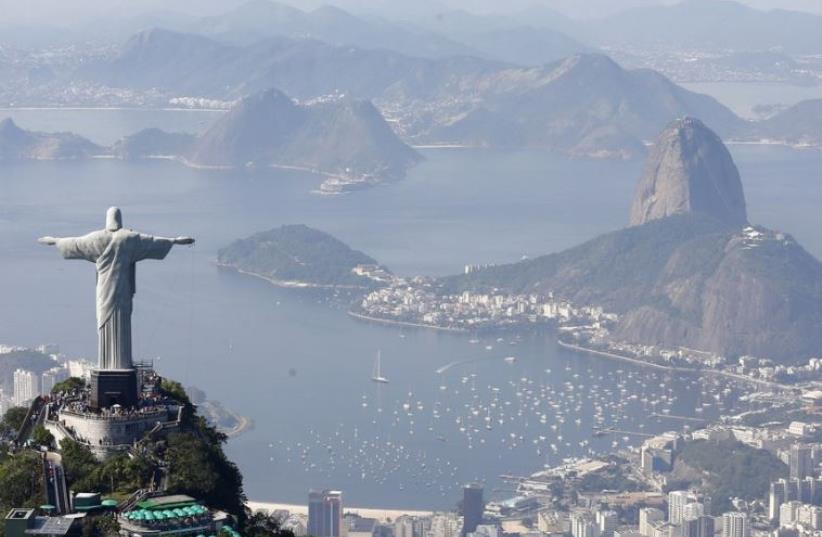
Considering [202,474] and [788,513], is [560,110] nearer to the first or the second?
[788,513]

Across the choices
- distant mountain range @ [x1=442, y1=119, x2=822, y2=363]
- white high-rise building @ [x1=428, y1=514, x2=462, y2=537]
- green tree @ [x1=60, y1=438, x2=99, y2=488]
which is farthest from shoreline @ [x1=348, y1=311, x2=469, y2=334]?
green tree @ [x1=60, y1=438, x2=99, y2=488]

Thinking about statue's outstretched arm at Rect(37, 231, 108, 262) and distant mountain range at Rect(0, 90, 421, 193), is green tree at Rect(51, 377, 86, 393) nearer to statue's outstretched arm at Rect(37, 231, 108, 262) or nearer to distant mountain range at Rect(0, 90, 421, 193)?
statue's outstretched arm at Rect(37, 231, 108, 262)

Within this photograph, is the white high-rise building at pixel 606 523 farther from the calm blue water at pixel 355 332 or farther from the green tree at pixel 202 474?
the green tree at pixel 202 474

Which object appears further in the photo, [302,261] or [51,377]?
[302,261]

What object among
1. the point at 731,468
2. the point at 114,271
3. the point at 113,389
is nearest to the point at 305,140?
the point at 731,468

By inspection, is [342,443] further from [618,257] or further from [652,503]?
[618,257]

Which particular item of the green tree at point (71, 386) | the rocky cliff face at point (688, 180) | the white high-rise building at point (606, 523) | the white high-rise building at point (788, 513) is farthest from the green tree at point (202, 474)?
the rocky cliff face at point (688, 180)
